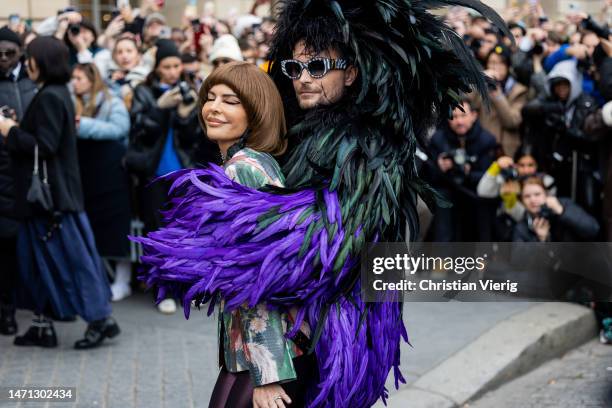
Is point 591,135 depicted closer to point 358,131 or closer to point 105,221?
point 105,221

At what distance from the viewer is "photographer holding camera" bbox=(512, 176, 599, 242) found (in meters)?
7.21

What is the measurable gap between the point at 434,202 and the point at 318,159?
513mm

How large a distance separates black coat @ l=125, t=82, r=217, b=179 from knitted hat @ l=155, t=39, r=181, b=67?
0.31 m

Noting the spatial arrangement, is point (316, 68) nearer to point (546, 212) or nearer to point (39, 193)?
point (39, 193)

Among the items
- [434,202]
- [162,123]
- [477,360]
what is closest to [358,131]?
[434,202]

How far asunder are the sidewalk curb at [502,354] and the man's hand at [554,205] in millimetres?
698

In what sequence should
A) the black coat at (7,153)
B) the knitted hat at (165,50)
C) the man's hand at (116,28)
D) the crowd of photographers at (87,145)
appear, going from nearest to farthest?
the crowd of photographers at (87,145), the black coat at (7,153), the knitted hat at (165,50), the man's hand at (116,28)

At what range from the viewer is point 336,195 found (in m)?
3.15

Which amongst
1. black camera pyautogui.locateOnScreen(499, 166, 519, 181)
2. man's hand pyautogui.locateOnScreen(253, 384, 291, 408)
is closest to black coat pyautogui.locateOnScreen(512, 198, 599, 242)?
black camera pyautogui.locateOnScreen(499, 166, 519, 181)

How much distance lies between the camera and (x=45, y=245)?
6027mm

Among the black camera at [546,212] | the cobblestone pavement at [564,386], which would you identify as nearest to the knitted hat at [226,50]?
the black camera at [546,212]

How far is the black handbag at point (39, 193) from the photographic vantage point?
581 cm

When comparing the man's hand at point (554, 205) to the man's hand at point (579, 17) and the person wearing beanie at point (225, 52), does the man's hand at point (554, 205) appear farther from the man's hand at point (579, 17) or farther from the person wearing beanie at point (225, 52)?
the person wearing beanie at point (225, 52)

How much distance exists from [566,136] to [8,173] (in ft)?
14.0
